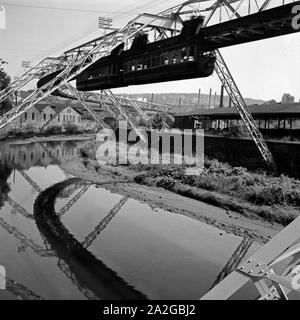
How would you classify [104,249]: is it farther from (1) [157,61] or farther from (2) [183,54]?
(1) [157,61]

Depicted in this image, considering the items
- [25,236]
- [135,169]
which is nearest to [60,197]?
[25,236]

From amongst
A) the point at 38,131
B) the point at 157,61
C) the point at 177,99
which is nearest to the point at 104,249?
the point at 157,61

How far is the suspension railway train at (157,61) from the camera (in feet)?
62.2

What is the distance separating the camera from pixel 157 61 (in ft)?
69.7

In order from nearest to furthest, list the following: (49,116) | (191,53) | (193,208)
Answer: (193,208) → (191,53) → (49,116)

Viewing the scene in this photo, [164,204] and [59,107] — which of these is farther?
[59,107]

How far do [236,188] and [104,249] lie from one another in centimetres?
856

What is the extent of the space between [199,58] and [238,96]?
375 cm

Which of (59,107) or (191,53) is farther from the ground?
(59,107)

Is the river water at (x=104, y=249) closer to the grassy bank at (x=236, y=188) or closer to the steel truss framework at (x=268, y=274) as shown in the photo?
the grassy bank at (x=236, y=188)

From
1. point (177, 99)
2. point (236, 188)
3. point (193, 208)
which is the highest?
point (177, 99)

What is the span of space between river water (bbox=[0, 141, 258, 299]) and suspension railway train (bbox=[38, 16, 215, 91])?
24.2 ft

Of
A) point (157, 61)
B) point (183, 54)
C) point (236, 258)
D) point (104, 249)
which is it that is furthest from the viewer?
point (157, 61)

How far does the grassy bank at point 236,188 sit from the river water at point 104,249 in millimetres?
2565
